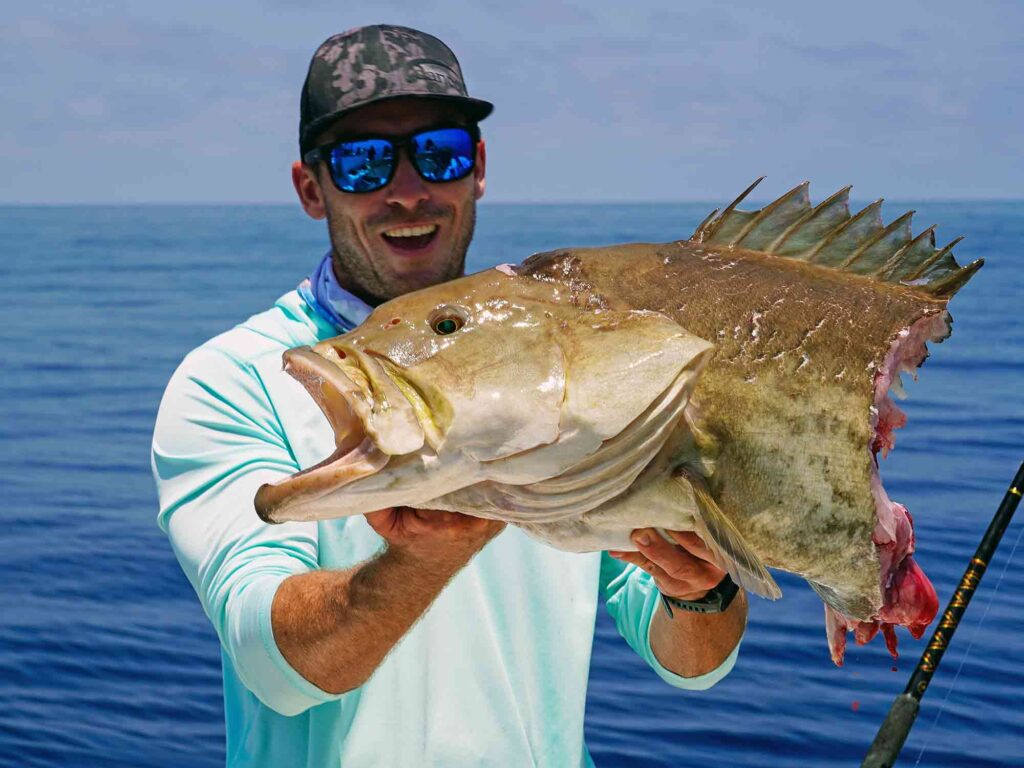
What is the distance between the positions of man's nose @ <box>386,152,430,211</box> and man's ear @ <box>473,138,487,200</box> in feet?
0.88

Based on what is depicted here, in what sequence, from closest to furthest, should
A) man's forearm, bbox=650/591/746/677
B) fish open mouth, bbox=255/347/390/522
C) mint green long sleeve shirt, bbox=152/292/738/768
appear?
fish open mouth, bbox=255/347/390/522 → mint green long sleeve shirt, bbox=152/292/738/768 → man's forearm, bbox=650/591/746/677

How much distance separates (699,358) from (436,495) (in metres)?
0.45

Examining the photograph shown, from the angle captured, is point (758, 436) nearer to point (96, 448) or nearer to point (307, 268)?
point (96, 448)

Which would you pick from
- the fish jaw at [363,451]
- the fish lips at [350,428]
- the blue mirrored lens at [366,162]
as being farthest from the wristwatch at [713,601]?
the blue mirrored lens at [366,162]

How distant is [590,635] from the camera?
2.99 metres

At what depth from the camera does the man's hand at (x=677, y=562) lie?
7.75 ft

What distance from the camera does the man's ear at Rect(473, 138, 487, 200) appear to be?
3.48 m

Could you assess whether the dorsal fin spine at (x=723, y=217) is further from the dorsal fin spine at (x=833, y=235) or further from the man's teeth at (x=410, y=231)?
the man's teeth at (x=410, y=231)

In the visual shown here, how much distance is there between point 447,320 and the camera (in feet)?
6.98

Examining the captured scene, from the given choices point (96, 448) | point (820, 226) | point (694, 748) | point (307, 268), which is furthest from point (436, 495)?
point (307, 268)

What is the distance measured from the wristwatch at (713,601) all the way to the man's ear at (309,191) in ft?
4.14

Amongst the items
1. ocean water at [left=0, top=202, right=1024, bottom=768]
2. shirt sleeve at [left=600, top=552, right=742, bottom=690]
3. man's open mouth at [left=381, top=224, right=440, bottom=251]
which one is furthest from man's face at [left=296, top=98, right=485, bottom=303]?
ocean water at [left=0, top=202, right=1024, bottom=768]

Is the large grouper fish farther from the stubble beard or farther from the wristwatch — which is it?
the stubble beard

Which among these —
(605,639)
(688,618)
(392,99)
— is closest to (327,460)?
(688,618)
